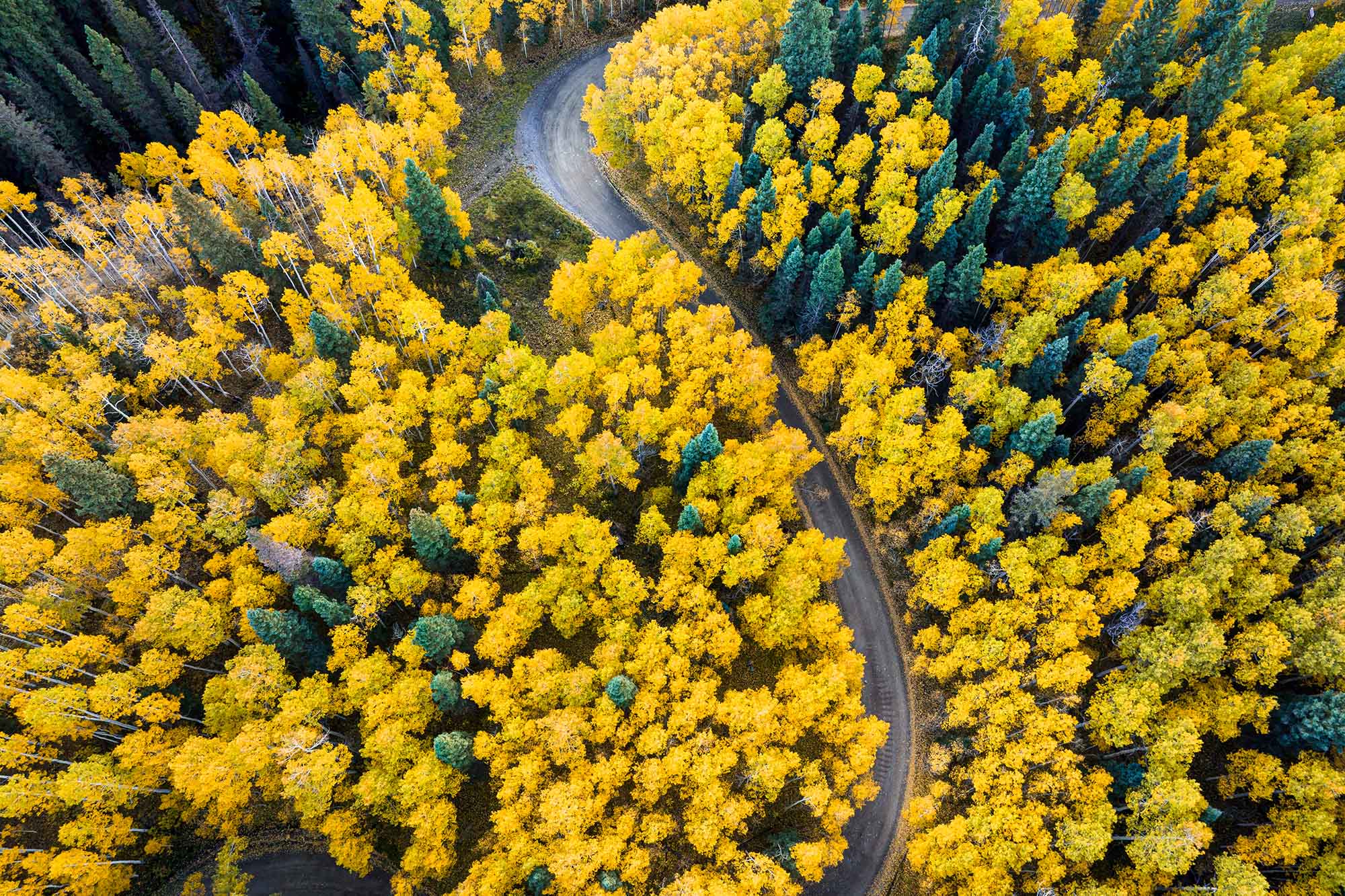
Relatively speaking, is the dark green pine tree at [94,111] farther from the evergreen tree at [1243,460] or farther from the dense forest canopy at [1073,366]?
Result: the evergreen tree at [1243,460]

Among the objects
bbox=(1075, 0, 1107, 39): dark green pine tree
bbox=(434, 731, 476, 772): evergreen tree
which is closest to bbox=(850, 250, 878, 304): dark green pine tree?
bbox=(1075, 0, 1107, 39): dark green pine tree

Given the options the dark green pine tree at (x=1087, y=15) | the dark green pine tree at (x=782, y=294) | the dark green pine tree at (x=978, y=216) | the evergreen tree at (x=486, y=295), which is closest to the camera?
the dark green pine tree at (x=978, y=216)

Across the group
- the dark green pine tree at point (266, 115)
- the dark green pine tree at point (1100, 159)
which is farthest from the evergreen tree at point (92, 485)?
the dark green pine tree at point (1100, 159)

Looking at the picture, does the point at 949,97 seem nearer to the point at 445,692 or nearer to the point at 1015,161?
the point at 1015,161

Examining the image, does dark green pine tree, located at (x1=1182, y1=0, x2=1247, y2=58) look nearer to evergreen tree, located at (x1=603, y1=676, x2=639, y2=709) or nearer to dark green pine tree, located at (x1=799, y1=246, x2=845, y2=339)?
dark green pine tree, located at (x1=799, y1=246, x2=845, y2=339)

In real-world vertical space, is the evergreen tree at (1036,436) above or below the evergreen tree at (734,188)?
below

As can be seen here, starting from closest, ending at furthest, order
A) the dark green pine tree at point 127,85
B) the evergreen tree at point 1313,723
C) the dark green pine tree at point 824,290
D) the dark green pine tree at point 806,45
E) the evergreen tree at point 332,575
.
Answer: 1. the evergreen tree at point 1313,723
2. the evergreen tree at point 332,575
3. the dark green pine tree at point 824,290
4. the dark green pine tree at point 806,45
5. the dark green pine tree at point 127,85

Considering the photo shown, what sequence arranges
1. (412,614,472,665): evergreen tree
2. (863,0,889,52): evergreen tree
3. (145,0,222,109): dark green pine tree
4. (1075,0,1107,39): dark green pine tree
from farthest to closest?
(145,0,222,109): dark green pine tree → (1075,0,1107,39): dark green pine tree → (863,0,889,52): evergreen tree → (412,614,472,665): evergreen tree

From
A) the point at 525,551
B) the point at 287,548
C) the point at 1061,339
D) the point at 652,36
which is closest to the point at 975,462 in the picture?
the point at 1061,339
